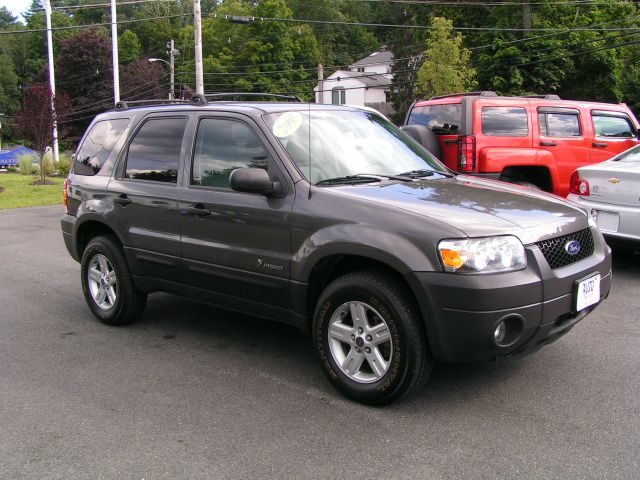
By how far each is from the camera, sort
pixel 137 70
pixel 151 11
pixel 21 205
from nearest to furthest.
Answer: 1. pixel 21 205
2. pixel 137 70
3. pixel 151 11

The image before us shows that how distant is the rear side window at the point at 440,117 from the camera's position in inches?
340

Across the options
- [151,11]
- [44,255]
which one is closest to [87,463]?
[44,255]

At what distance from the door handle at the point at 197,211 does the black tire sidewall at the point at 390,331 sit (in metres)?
1.21

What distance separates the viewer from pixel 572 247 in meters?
3.76

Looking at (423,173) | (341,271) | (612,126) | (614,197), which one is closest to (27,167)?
(612,126)

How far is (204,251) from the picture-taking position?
4.48m

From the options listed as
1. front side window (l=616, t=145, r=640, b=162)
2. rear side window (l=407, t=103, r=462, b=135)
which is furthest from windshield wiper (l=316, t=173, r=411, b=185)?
rear side window (l=407, t=103, r=462, b=135)

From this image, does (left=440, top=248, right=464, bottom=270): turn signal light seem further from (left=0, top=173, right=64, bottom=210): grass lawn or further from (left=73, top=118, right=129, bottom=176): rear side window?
(left=0, top=173, right=64, bottom=210): grass lawn

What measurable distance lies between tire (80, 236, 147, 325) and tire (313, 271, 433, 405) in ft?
7.03

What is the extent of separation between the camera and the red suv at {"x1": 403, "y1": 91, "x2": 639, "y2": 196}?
8352 mm

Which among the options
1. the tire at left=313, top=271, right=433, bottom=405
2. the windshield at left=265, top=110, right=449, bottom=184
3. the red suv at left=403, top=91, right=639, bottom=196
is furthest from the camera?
the red suv at left=403, top=91, right=639, bottom=196

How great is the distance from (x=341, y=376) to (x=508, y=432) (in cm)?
102

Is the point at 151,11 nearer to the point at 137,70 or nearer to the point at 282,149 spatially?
the point at 137,70

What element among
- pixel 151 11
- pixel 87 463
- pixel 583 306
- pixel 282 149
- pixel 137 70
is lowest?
pixel 87 463
